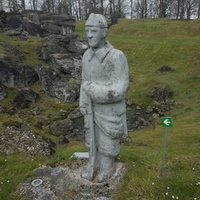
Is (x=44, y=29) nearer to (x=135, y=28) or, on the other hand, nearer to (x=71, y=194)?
(x=135, y=28)

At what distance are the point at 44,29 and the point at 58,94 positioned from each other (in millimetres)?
22397

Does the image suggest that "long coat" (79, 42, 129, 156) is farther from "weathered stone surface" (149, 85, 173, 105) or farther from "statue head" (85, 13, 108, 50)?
"weathered stone surface" (149, 85, 173, 105)

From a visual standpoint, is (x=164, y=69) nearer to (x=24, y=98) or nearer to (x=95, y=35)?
(x=24, y=98)

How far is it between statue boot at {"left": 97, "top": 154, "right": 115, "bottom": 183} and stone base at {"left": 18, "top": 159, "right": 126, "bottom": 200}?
0.14 meters

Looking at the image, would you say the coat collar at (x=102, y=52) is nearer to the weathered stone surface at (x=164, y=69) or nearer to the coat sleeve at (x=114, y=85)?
the coat sleeve at (x=114, y=85)

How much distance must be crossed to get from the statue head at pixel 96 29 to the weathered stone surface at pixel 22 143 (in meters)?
7.92

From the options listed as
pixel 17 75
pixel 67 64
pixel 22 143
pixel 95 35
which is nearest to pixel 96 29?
pixel 95 35

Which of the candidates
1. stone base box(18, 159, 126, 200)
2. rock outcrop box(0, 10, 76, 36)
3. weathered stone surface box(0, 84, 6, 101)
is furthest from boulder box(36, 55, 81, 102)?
stone base box(18, 159, 126, 200)

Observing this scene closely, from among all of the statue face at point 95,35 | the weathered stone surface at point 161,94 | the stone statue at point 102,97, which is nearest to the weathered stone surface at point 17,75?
the weathered stone surface at point 161,94

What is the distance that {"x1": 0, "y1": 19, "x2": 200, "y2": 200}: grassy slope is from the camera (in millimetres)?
6902

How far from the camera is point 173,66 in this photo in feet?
110

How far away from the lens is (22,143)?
1271cm

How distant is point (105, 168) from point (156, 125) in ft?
47.3

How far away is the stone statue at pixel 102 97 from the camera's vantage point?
5.89 meters
